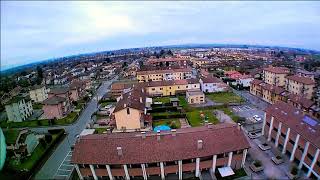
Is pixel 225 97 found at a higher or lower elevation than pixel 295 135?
lower

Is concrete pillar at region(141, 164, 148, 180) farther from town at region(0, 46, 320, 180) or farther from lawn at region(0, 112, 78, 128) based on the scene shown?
lawn at region(0, 112, 78, 128)

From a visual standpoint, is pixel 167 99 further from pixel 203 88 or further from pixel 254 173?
pixel 254 173

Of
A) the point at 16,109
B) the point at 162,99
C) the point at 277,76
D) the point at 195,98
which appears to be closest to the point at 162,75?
the point at 162,99

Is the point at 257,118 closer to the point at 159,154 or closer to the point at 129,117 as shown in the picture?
the point at 129,117

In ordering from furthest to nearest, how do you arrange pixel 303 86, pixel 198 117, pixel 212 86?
pixel 212 86
pixel 303 86
pixel 198 117

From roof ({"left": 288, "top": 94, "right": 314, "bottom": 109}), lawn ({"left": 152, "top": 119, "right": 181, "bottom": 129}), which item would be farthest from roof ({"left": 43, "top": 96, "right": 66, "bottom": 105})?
roof ({"left": 288, "top": 94, "right": 314, "bottom": 109})

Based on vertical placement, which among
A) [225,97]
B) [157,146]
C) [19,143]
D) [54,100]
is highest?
[157,146]

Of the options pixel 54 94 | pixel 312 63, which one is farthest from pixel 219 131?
pixel 312 63

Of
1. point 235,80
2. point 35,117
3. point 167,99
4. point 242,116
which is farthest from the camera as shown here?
point 235,80
